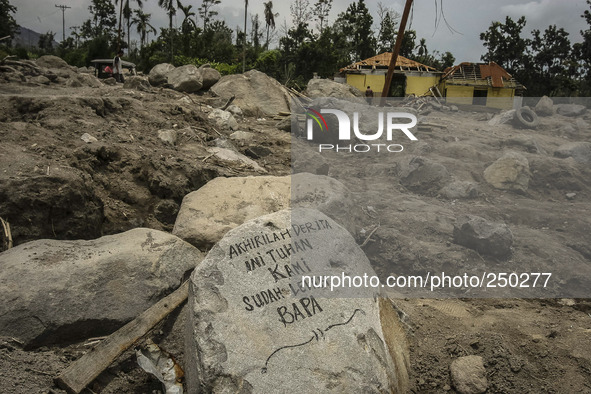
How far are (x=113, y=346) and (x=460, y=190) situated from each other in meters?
4.85

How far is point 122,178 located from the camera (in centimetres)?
436

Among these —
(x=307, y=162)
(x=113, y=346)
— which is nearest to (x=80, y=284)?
(x=113, y=346)

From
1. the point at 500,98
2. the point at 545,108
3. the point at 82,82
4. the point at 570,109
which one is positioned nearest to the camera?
the point at 82,82

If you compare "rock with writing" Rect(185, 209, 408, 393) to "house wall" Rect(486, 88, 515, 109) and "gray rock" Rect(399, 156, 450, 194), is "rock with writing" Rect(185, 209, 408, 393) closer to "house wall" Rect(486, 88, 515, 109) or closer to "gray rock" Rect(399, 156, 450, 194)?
"gray rock" Rect(399, 156, 450, 194)

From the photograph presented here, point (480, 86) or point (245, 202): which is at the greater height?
point (480, 86)

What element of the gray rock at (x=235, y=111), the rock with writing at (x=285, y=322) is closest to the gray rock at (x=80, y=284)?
the rock with writing at (x=285, y=322)

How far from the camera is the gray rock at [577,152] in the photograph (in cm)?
734

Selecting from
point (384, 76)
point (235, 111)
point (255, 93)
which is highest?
point (384, 76)

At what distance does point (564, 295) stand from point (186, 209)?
3.39 metres

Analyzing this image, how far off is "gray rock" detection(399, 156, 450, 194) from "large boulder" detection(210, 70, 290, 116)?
402cm

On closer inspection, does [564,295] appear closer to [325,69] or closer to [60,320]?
[60,320]

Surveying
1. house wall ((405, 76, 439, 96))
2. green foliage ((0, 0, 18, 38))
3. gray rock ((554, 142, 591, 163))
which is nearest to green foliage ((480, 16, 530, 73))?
house wall ((405, 76, 439, 96))

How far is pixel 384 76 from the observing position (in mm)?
17172

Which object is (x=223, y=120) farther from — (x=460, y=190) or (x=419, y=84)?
(x=419, y=84)
